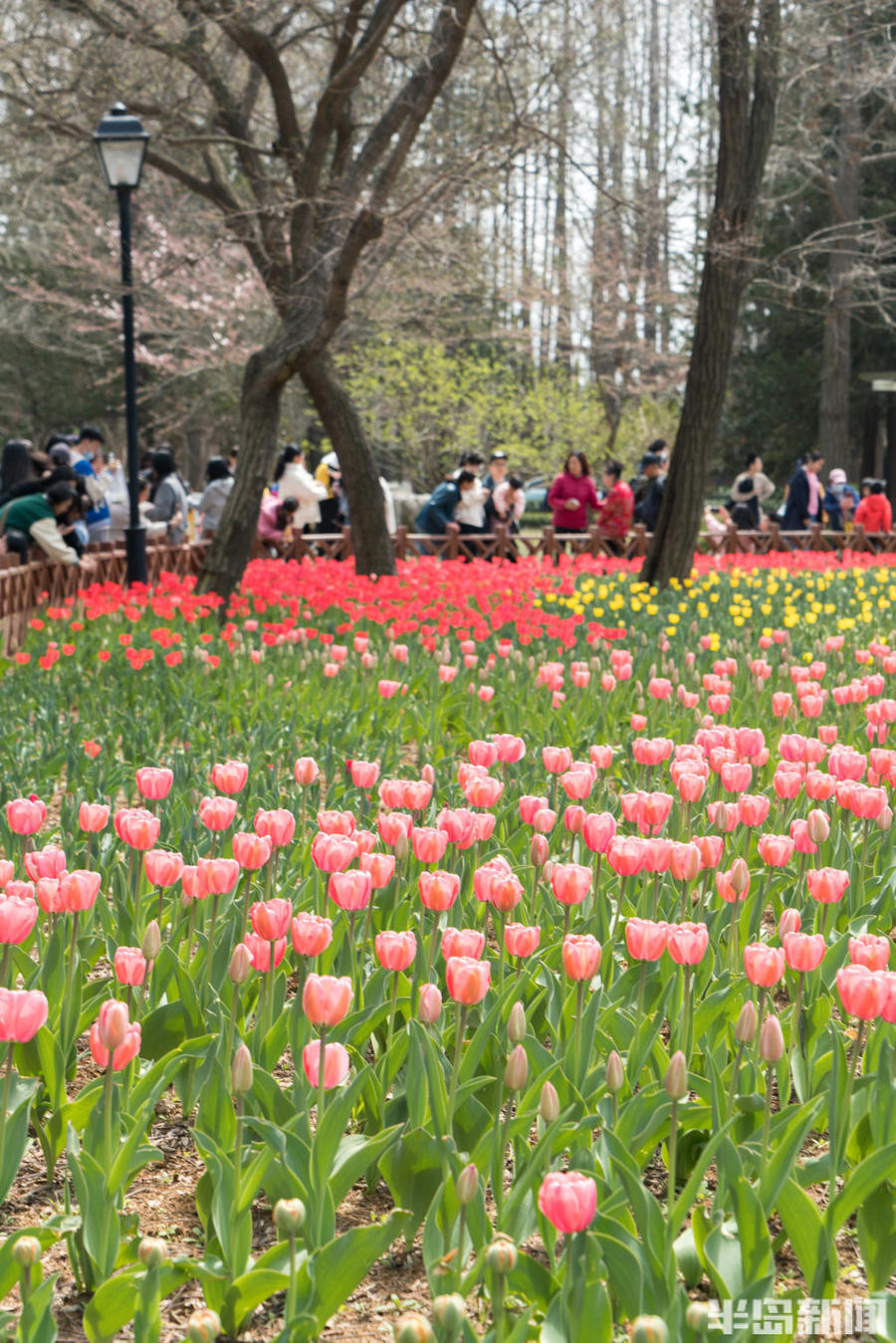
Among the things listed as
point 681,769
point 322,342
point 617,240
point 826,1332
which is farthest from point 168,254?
point 826,1332

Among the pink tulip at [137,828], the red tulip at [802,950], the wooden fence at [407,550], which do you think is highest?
the wooden fence at [407,550]

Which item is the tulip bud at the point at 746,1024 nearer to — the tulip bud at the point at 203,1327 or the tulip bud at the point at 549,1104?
the tulip bud at the point at 549,1104

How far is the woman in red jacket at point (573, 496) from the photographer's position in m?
17.0

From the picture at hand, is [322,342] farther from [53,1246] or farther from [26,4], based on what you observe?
[53,1246]

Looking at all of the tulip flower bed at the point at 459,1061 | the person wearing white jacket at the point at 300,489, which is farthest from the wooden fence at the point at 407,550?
the tulip flower bed at the point at 459,1061

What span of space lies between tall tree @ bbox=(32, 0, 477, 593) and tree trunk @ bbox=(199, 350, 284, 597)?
11 millimetres

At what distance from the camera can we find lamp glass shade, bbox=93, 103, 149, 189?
10773 millimetres

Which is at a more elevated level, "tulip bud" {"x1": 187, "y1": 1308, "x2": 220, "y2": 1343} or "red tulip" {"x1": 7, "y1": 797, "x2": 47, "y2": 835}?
"red tulip" {"x1": 7, "y1": 797, "x2": 47, "y2": 835}

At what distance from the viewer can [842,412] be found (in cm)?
2523

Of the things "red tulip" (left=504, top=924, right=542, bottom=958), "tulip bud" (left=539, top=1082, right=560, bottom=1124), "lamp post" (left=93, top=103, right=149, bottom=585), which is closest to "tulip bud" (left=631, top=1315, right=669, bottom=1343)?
"tulip bud" (left=539, top=1082, right=560, bottom=1124)

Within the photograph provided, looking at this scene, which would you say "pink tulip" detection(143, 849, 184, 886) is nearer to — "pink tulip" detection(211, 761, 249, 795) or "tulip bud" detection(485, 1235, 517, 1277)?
"pink tulip" detection(211, 761, 249, 795)

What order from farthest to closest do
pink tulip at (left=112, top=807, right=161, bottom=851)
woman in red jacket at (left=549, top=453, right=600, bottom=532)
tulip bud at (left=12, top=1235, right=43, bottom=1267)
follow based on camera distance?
woman in red jacket at (left=549, top=453, right=600, bottom=532), pink tulip at (left=112, top=807, right=161, bottom=851), tulip bud at (left=12, top=1235, right=43, bottom=1267)

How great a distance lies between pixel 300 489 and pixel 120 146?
591cm

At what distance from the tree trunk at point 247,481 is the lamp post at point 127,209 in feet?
2.17
